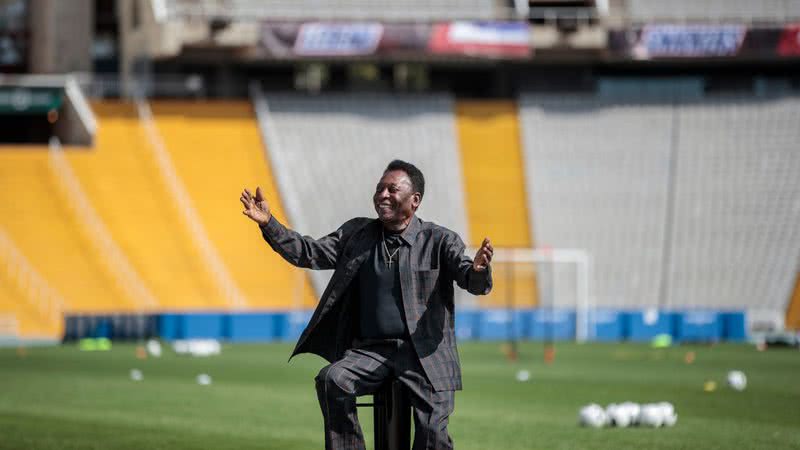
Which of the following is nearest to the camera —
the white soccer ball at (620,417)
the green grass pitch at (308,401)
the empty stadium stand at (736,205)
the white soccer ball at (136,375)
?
the green grass pitch at (308,401)

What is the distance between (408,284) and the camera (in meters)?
9.46

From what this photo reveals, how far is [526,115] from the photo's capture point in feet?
190

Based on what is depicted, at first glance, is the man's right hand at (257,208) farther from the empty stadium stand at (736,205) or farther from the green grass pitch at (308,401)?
the empty stadium stand at (736,205)

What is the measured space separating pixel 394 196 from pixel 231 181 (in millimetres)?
44079

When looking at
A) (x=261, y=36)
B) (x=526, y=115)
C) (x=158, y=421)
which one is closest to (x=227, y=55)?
(x=261, y=36)

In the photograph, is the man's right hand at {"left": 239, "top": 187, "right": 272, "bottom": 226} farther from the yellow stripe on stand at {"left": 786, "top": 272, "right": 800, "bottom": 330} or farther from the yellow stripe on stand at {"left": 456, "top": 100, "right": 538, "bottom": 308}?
the yellow stripe on stand at {"left": 786, "top": 272, "right": 800, "bottom": 330}

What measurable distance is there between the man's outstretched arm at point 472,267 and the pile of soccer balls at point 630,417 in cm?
774

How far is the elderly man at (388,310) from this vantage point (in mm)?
9383

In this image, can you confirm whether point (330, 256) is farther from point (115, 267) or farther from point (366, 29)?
point (366, 29)

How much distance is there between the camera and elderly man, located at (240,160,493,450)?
Result: 9.38 meters

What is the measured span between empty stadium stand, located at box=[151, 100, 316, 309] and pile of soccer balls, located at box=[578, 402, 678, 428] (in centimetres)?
3254

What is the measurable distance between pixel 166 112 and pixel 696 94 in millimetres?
20634

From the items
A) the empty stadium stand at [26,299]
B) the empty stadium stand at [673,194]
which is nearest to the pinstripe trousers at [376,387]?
the empty stadium stand at [26,299]

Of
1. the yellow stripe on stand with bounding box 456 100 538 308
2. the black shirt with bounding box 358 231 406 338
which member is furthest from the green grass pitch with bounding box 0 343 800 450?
the yellow stripe on stand with bounding box 456 100 538 308
